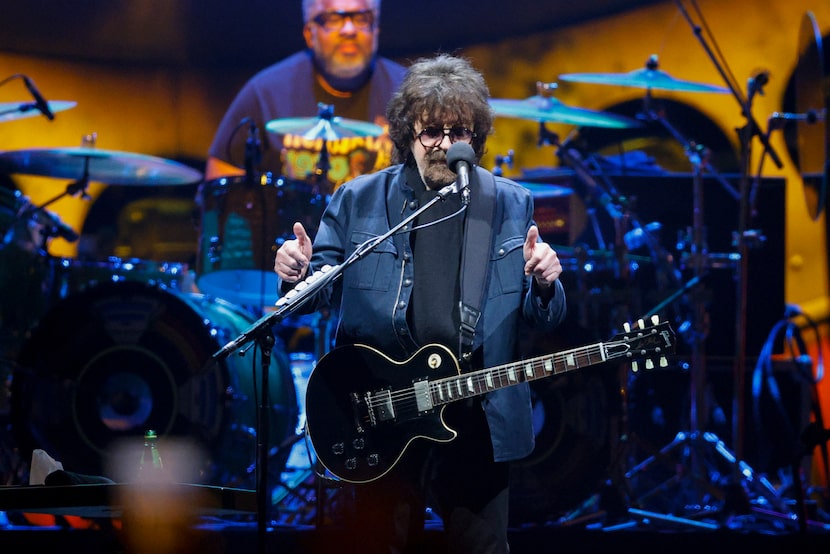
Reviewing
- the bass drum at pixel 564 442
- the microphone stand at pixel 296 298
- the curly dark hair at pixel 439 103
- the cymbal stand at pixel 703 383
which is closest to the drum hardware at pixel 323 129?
the bass drum at pixel 564 442

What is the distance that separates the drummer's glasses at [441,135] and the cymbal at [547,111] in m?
2.82

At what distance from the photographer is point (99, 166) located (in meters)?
6.00

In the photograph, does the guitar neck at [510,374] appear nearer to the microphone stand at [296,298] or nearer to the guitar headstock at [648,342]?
the guitar headstock at [648,342]

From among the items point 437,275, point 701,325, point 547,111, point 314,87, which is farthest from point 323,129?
point 437,275

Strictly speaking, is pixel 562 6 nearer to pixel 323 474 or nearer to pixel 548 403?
pixel 548 403

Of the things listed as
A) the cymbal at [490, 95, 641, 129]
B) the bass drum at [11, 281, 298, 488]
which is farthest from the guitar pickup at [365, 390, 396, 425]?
the cymbal at [490, 95, 641, 129]

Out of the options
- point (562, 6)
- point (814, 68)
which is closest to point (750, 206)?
point (814, 68)

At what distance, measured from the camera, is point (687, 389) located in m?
6.27

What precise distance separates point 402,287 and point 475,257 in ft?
0.85

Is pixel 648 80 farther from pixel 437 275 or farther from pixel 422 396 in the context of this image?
pixel 422 396

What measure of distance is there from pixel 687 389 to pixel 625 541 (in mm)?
1528

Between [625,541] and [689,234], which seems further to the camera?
[689,234]

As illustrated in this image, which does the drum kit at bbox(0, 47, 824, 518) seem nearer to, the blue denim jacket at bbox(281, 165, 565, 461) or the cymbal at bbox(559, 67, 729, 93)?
the cymbal at bbox(559, 67, 729, 93)

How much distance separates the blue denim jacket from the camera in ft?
9.64
